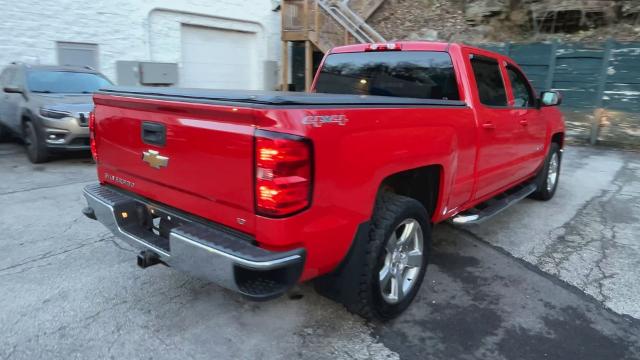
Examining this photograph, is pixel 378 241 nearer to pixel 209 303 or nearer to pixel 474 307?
pixel 474 307

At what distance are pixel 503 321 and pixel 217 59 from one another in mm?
12680

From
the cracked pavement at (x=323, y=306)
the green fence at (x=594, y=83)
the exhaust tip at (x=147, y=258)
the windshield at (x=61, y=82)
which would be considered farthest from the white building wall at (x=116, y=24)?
the exhaust tip at (x=147, y=258)

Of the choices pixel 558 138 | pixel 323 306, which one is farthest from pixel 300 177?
pixel 558 138

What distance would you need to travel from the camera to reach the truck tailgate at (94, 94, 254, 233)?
228cm

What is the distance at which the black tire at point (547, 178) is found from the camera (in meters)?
5.80

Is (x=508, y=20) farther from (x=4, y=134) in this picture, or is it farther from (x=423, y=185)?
(x=4, y=134)

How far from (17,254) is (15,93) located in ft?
17.3

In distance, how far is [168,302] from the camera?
319cm

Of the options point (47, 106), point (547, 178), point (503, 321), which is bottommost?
point (503, 321)

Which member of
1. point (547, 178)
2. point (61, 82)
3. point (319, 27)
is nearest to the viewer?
point (547, 178)

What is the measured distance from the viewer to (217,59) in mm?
14016

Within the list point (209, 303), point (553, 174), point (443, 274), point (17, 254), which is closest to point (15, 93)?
point (17, 254)

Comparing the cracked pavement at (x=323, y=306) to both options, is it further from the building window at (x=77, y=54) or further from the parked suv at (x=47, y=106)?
the building window at (x=77, y=54)

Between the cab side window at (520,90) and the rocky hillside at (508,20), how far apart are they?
9590 mm
